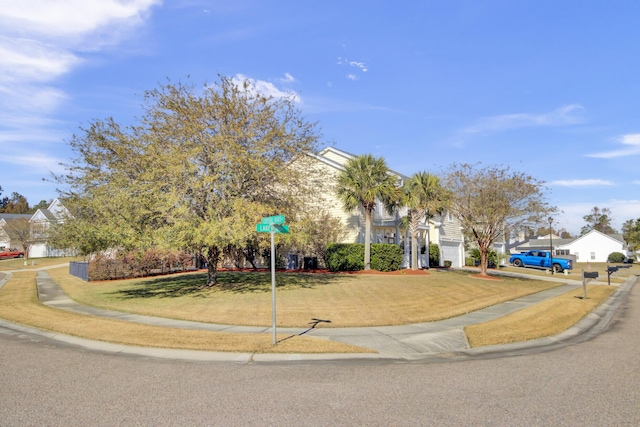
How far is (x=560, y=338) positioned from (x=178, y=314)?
423 inches

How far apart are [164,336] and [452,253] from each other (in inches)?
1317

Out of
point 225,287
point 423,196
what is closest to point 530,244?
point 423,196

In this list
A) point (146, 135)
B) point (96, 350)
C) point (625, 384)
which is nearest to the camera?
point (625, 384)

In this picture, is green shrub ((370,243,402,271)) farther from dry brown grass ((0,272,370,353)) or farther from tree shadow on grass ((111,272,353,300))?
dry brown grass ((0,272,370,353))

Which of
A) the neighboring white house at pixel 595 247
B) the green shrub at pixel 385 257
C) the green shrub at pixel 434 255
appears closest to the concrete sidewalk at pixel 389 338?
the green shrub at pixel 385 257

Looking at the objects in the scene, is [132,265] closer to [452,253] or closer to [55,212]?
[55,212]

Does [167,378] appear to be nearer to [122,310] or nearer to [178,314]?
[178,314]

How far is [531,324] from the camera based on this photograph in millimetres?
11516

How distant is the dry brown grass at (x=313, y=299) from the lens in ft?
41.0

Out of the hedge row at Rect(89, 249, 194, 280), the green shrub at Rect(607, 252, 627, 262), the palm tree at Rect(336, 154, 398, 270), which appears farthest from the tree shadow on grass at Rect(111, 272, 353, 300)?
the green shrub at Rect(607, 252, 627, 262)

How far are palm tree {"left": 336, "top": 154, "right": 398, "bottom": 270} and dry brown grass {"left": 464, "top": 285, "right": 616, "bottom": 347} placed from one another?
1168 centimetres

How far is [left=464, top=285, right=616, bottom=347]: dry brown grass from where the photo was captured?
9789 millimetres

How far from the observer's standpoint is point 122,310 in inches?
543

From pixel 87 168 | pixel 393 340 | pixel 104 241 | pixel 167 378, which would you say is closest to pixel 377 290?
pixel 393 340
